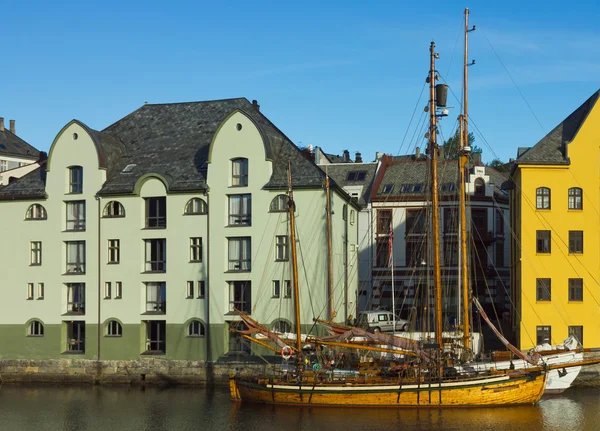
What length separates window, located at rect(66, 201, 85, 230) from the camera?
229 ft

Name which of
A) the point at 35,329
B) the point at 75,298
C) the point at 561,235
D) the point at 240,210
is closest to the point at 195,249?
the point at 240,210

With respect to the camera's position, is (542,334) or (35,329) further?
(35,329)

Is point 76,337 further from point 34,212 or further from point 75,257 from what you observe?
point 34,212

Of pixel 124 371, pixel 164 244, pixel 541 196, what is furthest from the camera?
pixel 164 244

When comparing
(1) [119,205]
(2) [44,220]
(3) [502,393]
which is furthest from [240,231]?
(3) [502,393]

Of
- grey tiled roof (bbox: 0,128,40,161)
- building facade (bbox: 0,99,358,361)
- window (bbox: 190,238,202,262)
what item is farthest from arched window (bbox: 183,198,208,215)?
grey tiled roof (bbox: 0,128,40,161)

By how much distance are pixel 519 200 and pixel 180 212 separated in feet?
77.2

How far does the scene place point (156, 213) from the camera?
225 feet

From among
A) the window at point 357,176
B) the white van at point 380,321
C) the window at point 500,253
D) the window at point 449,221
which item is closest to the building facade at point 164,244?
the white van at point 380,321

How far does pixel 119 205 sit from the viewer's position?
6894 centimetres

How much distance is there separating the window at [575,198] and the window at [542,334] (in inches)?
321

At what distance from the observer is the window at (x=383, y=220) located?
9131cm

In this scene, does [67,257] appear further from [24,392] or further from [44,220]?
[24,392]

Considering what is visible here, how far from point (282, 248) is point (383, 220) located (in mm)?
27760
